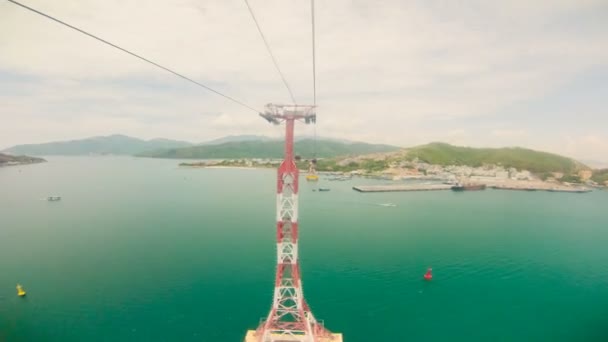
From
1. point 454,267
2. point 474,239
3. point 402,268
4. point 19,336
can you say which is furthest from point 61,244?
point 474,239

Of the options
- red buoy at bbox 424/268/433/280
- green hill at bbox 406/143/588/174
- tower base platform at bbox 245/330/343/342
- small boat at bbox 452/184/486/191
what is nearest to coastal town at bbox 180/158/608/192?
small boat at bbox 452/184/486/191

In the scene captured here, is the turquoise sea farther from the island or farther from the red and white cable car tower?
the island

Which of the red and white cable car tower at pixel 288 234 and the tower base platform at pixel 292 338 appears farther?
the tower base platform at pixel 292 338

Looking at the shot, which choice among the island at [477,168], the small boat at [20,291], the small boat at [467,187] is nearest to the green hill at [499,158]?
the island at [477,168]

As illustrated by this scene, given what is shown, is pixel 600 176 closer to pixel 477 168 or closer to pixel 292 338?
pixel 477 168

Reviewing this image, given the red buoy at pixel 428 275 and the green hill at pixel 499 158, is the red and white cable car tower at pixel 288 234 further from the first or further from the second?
the green hill at pixel 499 158

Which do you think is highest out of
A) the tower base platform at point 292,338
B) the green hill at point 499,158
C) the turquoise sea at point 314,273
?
the green hill at point 499,158
